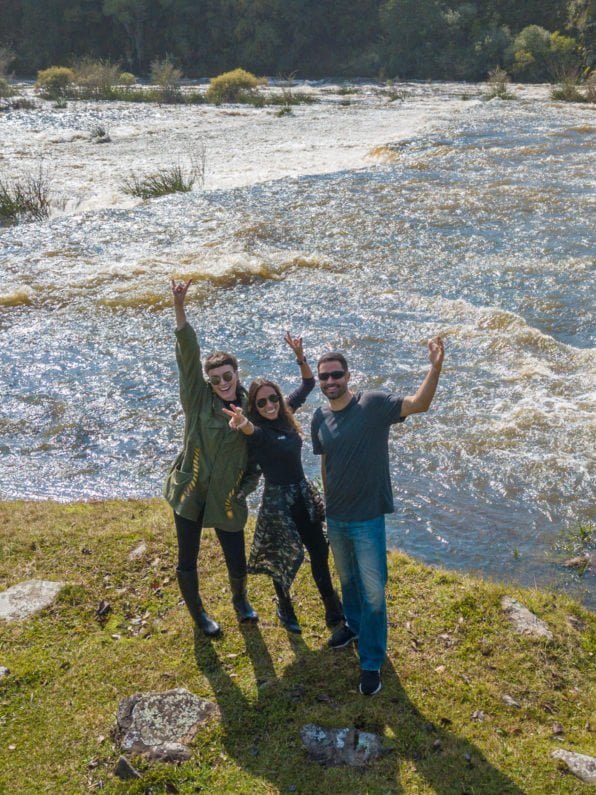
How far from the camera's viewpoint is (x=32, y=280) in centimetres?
1551

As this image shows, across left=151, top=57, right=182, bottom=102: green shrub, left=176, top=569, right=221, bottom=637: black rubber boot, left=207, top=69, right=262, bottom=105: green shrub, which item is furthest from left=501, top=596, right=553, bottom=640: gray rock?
left=151, top=57, right=182, bottom=102: green shrub

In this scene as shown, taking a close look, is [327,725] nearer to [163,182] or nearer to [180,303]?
[180,303]

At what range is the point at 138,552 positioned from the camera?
7.09m

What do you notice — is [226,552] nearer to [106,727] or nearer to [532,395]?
[106,727]

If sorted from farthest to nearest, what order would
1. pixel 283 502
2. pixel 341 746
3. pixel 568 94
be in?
pixel 568 94
pixel 283 502
pixel 341 746

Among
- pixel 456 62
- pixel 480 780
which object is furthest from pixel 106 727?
pixel 456 62

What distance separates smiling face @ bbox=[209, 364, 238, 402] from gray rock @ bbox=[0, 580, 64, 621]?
234 cm

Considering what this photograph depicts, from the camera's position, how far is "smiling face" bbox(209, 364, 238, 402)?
5344mm

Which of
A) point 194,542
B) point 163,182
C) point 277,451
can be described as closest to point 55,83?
point 163,182

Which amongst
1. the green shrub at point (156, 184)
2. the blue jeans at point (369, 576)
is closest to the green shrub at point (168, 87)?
the green shrub at point (156, 184)

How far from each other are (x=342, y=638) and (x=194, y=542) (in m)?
1.24

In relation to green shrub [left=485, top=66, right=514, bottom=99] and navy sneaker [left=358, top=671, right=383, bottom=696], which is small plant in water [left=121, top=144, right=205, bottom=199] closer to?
navy sneaker [left=358, top=671, right=383, bottom=696]

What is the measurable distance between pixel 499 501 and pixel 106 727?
4.84 meters

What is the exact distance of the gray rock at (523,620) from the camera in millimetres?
5887
